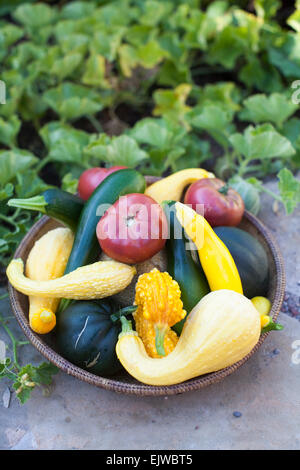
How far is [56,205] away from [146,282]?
495mm

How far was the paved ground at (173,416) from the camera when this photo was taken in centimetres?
155

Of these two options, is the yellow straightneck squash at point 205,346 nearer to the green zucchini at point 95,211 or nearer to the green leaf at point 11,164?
the green zucchini at point 95,211

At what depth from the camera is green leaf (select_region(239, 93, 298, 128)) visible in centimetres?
258

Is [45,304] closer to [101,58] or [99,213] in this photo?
[99,213]

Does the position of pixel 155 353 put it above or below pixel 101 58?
below

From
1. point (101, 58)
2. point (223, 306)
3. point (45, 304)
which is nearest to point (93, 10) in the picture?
point (101, 58)

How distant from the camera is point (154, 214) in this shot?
1624 mm

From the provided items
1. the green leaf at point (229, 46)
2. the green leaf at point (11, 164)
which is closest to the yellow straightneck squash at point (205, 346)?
the green leaf at point (11, 164)

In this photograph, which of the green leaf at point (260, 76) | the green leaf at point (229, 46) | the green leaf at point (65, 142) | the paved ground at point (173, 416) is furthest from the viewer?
the green leaf at point (260, 76)

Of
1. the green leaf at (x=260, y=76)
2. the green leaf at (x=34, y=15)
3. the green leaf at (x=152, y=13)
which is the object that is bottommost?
the green leaf at (x=260, y=76)

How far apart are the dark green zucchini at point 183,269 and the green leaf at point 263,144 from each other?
0.81 m

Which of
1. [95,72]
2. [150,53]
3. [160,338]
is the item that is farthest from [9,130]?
[160,338]

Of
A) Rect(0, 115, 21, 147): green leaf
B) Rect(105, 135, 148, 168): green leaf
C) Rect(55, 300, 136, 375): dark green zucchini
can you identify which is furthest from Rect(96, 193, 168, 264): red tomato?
Rect(0, 115, 21, 147): green leaf
